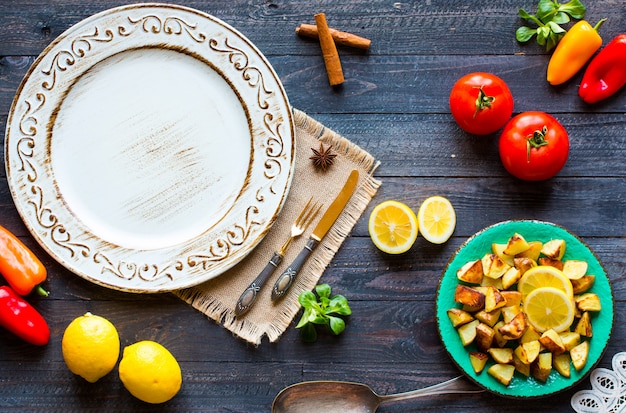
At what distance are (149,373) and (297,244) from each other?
54 centimetres

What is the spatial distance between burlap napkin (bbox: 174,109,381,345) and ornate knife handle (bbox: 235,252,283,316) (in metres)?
0.03

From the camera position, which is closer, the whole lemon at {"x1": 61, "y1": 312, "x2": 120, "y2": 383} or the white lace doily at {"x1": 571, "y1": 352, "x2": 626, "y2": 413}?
the whole lemon at {"x1": 61, "y1": 312, "x2": 120, "y2": 383}

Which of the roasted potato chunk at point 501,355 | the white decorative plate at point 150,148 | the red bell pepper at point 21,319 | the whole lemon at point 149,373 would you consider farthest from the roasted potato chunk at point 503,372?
the red bell pepper at point 21,319

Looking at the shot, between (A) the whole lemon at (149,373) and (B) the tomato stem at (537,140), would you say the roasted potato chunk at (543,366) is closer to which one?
(B) the tomato stem at (537,140)

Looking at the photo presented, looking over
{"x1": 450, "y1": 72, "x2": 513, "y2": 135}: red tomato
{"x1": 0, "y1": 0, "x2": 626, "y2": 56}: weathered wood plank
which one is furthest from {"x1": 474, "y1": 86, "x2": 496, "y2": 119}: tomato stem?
{"x1": 0, "y1": 0, "x2": 626, "y2": 56}: weathered wood plank

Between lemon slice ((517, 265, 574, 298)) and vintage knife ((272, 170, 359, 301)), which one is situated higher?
vintage knife ((272, 170, 359, 301))

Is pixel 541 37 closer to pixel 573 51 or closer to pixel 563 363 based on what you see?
pixel 573 51

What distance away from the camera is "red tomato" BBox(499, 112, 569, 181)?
5.39 ft

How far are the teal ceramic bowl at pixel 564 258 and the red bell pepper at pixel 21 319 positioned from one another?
3.71 feet

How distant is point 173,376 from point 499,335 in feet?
2.93

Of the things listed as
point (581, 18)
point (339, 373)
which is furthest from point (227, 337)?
point (581, 18)

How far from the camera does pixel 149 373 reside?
63.9 inches

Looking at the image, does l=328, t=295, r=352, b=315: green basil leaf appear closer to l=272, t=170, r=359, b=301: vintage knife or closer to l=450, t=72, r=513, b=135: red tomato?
l=272, t=170, r=359, b=301: vintage knife

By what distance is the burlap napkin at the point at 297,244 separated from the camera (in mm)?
1778
